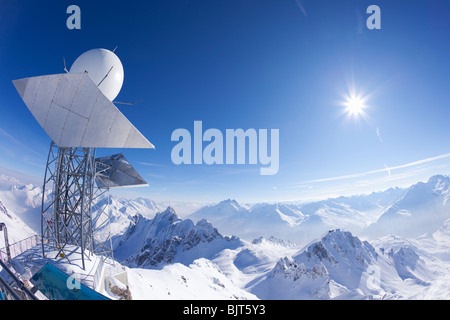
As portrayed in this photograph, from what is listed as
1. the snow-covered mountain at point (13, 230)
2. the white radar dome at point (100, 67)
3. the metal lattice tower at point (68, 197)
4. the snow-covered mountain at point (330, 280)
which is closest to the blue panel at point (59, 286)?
the metal lattice tower at point (68, 197)

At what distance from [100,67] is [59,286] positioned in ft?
47.3

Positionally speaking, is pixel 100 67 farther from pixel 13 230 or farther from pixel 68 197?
pixel 13 230

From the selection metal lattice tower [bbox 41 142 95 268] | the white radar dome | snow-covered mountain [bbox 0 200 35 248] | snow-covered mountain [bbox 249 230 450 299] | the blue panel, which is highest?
the white radar dome

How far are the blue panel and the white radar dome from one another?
40.6 ft

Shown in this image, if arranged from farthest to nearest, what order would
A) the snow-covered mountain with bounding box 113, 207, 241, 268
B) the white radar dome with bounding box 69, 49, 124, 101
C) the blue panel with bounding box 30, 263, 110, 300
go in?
the snow-covered mountain with bounding box 113, 207, 241, 268, the white radar dome with bounding box 69, 49, 124, 101, the blue panel with bounding box 30, 263, 110, 300

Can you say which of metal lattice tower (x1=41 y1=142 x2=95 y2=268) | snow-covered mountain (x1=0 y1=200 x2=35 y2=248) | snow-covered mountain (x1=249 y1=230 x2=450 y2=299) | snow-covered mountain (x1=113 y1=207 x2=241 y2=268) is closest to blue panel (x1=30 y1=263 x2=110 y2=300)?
metal lattice tower (x1=41 y1=142 x2=95 y2=268)

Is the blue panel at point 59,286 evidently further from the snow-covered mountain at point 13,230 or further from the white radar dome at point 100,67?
the snow-covered mountain at point 13,230

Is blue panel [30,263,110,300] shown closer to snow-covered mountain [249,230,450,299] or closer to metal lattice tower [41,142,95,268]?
metal lattice tower [41,142,95,268]

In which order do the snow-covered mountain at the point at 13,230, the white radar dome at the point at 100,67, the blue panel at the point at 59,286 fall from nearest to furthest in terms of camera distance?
the blue panel at the point at 59,286 < the white radar dome at the point at 100,67 < the snow-covered mountain at the point at 13,230

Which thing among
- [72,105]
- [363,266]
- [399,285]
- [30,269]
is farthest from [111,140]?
[399,285]

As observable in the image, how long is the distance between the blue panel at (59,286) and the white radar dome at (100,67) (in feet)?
40.6

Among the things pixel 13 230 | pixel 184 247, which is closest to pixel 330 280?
pixel 184 247

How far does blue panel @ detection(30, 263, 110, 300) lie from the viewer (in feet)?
34.0

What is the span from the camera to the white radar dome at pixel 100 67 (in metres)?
14.3
